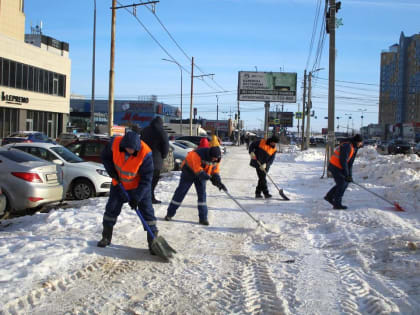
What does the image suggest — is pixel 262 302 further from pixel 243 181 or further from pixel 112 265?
pixel 243 181

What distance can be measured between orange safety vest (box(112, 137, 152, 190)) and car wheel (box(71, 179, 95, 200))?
5.21 meters

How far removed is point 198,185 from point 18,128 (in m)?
37.3

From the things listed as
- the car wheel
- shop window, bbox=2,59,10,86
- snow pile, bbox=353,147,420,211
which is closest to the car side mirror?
the car wheel

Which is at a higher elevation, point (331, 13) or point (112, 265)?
point (331, 13)

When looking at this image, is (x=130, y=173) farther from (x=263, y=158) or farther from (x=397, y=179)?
(x=397, y=179)

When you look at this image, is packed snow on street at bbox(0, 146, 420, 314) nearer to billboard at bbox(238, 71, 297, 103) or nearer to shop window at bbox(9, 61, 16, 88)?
billboard at bbox(238, 71, 297, 103)

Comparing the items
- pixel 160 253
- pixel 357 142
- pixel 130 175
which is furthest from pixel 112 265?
pixel 357 142

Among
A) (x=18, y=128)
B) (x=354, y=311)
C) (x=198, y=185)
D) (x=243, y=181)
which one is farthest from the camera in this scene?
(x=18, y=128)

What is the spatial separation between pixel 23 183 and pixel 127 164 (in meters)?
3.77

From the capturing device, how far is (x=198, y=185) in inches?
307

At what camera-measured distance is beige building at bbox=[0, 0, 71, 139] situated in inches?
1517

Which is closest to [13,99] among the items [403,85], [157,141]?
[157,141]

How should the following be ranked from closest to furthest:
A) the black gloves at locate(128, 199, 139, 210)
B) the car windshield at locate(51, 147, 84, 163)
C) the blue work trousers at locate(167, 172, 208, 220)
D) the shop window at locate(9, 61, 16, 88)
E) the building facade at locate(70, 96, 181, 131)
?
the black gloves at locate(128, 199, 139, 210), the blue work trousers at locate(167, 172, 208, 220), the car windshield at locate(51, 147, 84, 163), the shop window at locate(9, 61, 16, 88), the building facade at locate(70, 96, 181, 131)

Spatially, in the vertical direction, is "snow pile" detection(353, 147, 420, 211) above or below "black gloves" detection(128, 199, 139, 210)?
below
